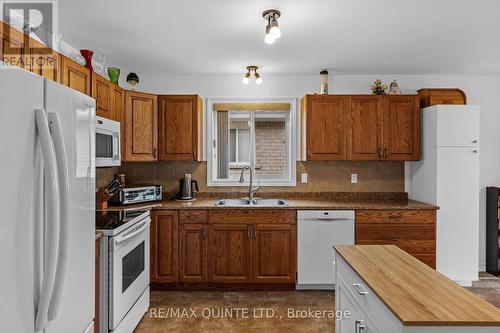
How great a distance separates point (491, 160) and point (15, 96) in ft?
15.5

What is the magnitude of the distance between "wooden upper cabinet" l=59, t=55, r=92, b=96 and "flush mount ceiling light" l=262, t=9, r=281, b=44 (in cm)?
145

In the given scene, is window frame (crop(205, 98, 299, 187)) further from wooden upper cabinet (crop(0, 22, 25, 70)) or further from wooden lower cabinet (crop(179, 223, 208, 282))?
wooden upper cabinet (crop(0, 22, 25, 70))

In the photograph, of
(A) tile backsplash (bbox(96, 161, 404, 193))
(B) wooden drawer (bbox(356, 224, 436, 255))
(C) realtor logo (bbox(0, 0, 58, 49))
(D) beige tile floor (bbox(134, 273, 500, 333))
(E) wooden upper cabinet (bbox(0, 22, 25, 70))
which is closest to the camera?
(E) wooden upper cabinet (bbox(0, 22, 25, 70))

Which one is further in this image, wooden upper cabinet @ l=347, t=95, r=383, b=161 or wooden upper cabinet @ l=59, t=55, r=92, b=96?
wooden upper cabinet @ l=347, t=95, r=383, b=161

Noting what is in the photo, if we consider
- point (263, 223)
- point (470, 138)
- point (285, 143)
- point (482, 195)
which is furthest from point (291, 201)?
point (482, 195)

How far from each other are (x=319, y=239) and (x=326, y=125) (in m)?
1.28

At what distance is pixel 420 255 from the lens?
124 inches

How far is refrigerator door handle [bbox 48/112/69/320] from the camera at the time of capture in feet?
3.52

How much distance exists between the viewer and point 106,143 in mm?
2539

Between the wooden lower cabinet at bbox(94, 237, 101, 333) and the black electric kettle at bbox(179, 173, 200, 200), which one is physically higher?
the black electric kettle at bbox(179, 173, 200, 200)

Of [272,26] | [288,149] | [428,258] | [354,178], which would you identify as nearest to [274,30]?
[272,26]

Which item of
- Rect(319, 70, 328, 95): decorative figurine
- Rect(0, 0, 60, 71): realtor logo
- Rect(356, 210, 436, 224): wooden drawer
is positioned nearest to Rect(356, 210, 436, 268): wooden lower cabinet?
Rect(356, 210, 436, 224): wooden drawer

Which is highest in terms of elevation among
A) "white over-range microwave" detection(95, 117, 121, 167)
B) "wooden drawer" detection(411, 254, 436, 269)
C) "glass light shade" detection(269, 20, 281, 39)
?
"glass light shade" detection(269, 20, 281, 39)

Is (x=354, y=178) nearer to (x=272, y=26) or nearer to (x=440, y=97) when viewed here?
(x=440, y=97)
